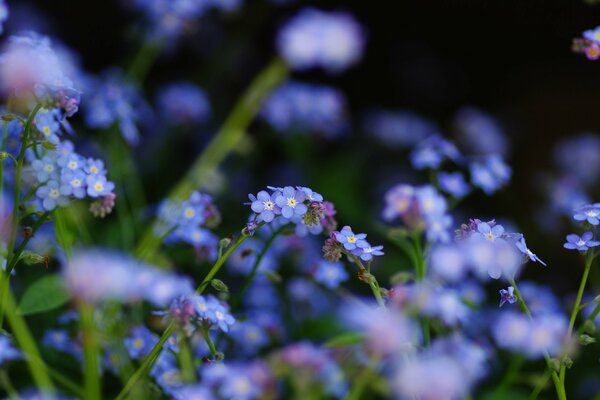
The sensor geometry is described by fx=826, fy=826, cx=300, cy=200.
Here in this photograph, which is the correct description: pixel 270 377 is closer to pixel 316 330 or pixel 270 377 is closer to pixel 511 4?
pixel 316 330

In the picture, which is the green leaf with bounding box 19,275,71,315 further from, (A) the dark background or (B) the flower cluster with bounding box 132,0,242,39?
(A) the dark background

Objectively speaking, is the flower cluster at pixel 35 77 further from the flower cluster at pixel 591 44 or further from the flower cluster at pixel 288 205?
the flower cluster at pixel 591 44

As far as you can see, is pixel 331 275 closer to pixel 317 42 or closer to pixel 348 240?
pixel 348 240

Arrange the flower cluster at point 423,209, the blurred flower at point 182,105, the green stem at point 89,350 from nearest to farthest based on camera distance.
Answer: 1. the green stem at point 89,350
2. the flower cluster at point 423,209
3. the blurred flower at point 182,105

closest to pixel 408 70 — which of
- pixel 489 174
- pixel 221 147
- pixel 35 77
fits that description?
pixel 221 147

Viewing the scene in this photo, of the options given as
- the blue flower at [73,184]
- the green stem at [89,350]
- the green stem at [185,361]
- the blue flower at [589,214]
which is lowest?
the green stem at [185,361]

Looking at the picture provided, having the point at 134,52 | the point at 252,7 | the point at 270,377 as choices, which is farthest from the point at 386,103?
the point at 270,377

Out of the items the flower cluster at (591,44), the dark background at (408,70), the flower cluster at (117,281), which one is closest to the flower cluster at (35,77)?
the flower cluster at (117,281)
